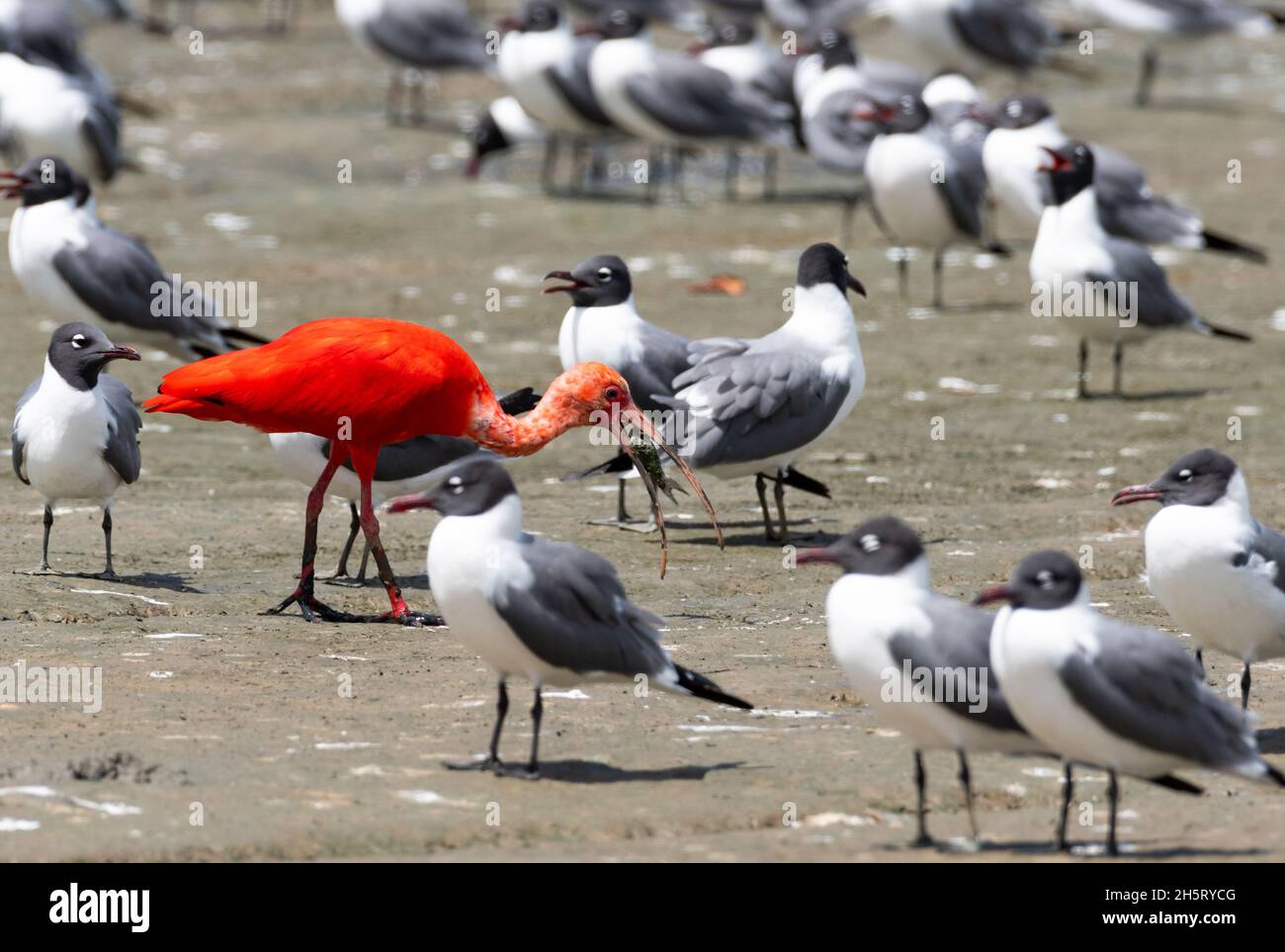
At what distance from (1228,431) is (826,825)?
310 inches

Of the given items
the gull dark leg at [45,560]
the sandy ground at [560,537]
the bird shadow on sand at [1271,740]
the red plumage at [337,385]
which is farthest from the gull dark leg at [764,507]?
the bird shadow on sand at [1271,740]

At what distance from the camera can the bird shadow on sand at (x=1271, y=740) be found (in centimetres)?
767

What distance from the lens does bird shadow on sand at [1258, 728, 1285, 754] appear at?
767 centimetres

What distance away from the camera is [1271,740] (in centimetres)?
780

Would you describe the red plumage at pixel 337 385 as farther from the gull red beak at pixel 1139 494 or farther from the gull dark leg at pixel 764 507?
the gull red beak at pixel 1139 494

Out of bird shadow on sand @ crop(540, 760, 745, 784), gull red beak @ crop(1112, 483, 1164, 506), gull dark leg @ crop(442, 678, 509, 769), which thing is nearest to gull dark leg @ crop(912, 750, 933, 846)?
bird shadow on sand @ crop(540, 760, 745, 784)

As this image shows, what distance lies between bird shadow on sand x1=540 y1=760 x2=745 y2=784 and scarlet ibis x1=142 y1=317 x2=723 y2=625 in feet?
7.68

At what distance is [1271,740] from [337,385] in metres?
4.18

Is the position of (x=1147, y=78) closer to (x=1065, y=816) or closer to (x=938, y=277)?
(x=938, y=277)

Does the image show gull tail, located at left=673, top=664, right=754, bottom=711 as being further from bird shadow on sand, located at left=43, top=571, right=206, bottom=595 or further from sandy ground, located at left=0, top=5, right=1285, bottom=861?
bird shadow on sand, located at left=43, top=571, right=206, bottom=595

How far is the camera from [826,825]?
22.3ft

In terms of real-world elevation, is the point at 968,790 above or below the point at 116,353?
below

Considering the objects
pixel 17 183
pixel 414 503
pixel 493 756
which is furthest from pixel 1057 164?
pixel 493 756

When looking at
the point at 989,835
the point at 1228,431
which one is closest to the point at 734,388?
the point at 1228,431
